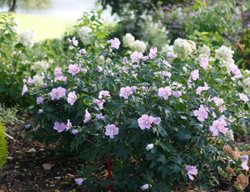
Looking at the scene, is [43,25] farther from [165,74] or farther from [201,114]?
[201,114]

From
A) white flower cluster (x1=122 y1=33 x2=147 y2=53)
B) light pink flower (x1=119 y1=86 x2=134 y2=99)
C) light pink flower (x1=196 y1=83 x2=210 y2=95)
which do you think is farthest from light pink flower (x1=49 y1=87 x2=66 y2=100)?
white flower cluster (x1=122 y1=33 x2=147 y2=53)

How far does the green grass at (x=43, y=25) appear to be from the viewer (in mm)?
15211

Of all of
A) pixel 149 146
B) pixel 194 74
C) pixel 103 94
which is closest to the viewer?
pixel 149 146

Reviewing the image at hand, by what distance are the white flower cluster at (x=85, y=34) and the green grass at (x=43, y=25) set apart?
945 centimetres

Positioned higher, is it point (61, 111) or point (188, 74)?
point (188, 74)

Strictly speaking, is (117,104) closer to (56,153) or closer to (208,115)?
(208,115)

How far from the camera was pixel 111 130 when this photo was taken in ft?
Result: 10.3

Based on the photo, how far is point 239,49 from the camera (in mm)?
6977

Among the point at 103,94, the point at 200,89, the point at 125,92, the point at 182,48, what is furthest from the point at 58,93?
the point at 182,48

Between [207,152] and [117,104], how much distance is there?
25.2 inches

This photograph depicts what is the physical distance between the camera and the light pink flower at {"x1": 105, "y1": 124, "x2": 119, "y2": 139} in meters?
3.12

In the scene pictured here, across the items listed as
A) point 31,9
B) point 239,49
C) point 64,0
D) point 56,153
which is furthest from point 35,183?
point 64,0

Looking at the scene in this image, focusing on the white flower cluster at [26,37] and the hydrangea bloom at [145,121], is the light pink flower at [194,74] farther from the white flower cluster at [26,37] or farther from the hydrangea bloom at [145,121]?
the white flower cluster at [26,37]

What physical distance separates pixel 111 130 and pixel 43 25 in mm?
14132
